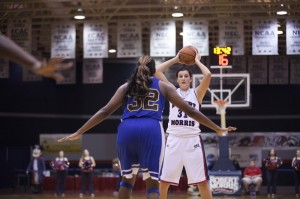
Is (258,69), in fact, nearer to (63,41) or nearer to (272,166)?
(272,166)

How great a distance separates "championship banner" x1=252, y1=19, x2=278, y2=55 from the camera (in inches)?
810

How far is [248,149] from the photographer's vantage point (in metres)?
Result: 28.7

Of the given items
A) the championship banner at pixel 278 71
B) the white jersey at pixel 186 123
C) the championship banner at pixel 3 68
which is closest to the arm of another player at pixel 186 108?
the white jersey at pixel 186 123

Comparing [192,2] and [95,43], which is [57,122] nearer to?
[95,43]

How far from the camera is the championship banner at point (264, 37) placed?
20578mm

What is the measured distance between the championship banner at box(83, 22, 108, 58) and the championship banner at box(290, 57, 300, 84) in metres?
10.6

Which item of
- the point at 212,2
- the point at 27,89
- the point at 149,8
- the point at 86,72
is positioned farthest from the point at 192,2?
the point at 27,89

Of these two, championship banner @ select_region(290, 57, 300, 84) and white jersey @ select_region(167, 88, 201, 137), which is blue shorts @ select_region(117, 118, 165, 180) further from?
championship banner @ select_region(290, 57, 300, 84)

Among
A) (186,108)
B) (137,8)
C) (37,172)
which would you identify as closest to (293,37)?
(137,8)

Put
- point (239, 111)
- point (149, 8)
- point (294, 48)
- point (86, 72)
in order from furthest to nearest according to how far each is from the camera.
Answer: point (239, 111) → point (86, 72) → point (149, 8) → point (294, 48)

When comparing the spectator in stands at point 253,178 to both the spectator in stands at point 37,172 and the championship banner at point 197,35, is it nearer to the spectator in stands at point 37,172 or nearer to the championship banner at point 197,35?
the championship banner at point 197,35

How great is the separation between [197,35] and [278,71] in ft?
27.0

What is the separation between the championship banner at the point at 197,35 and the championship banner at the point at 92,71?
24.6ft

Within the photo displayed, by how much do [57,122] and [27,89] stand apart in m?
2.35
